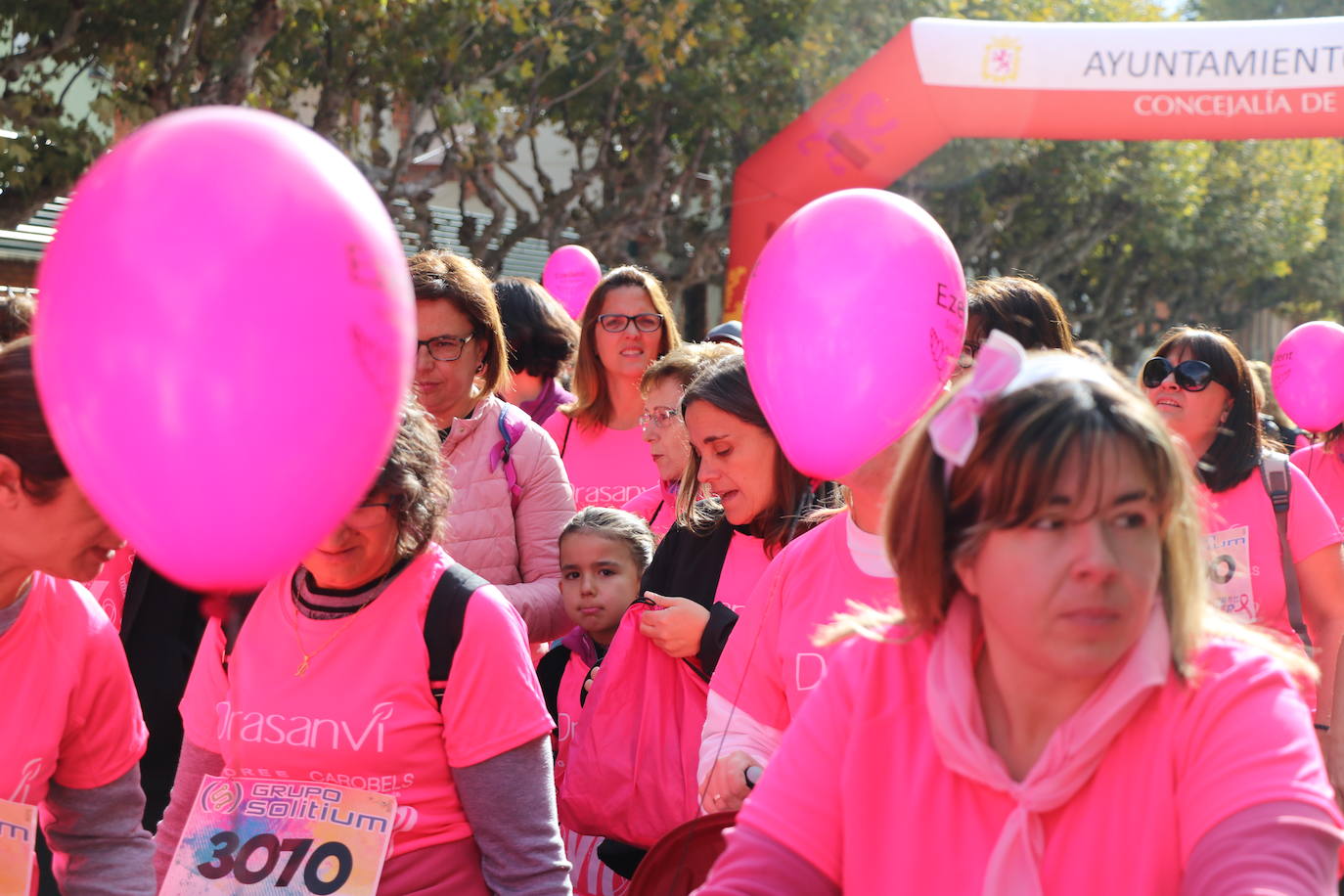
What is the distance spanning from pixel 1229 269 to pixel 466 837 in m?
26.7

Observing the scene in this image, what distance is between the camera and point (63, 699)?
2584 mm

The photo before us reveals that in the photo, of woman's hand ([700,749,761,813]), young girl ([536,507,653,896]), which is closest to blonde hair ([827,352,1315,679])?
woman's hand ([700,749,761,813])

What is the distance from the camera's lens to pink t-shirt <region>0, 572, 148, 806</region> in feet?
8.32

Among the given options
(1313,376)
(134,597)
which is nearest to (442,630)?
(134,597)

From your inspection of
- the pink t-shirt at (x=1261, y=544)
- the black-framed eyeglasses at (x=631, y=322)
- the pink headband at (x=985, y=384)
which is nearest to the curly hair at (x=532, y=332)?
the black-framed eyeglasses at (x=631, y=322)

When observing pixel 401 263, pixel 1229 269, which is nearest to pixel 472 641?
pixel 401 263

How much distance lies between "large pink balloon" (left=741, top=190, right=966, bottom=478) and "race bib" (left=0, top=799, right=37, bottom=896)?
1.50 meters

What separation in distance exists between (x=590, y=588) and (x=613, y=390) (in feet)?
4.60

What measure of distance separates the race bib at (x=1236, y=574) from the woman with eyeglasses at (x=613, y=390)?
6.40 feet

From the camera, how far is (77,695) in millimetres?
2623

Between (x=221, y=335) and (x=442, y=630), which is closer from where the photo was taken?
(x=221, y=335)

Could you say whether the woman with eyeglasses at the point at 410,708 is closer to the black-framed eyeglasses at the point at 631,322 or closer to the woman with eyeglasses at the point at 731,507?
the woman with eyeglasses at the point at 731,507

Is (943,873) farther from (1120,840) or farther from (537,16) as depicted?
(537,16)

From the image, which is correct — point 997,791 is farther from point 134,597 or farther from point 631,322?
point 631,322
